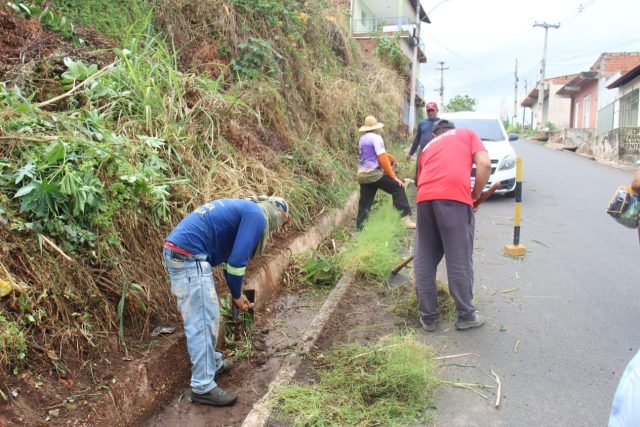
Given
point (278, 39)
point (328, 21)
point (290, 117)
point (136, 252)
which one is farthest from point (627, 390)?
point (328, 21)

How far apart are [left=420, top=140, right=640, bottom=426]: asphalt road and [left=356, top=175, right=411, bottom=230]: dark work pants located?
1264 millimetres

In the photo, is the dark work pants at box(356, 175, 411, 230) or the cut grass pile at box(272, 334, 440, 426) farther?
the dark work pants at box(356, 175, 411, 230)

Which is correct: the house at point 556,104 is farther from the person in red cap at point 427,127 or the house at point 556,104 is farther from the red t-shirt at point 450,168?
the red t-shirt at point 450,168

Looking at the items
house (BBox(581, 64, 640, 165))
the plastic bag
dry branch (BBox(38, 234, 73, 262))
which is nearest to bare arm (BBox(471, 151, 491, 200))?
the plastic bag

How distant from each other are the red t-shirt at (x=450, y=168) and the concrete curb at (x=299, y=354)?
1.33 meters

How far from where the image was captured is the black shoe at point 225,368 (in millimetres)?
3699

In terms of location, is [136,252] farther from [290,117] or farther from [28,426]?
[290,117]

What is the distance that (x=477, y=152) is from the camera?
13.5 feet

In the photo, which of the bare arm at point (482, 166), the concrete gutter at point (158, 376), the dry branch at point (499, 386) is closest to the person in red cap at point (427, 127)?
the bare arm at point (482, 166)

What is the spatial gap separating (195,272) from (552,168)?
52.1ft

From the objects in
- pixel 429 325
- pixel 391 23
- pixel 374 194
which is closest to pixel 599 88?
pixel 391 23

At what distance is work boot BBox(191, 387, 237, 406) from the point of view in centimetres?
327

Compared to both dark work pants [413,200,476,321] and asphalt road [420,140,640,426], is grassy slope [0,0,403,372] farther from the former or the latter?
asphalt road [420,140,640,426]

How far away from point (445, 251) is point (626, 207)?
1.44m
